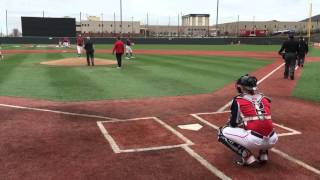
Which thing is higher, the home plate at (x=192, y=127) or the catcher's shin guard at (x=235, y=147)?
the catcher's shin guard at (x=235, y=147)

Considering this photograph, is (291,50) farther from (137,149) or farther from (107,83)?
(137,149)

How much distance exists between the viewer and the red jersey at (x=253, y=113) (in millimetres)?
6164

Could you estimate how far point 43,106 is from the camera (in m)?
11.2

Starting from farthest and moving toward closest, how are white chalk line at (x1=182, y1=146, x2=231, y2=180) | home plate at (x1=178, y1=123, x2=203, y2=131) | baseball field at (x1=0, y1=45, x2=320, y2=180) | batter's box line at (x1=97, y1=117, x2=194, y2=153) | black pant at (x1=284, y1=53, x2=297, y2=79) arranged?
black pant at (x1=284, y1=53, x2=297, y2=79) < home plate at (x1=178, y1=123, x2=203, y2=131) < batter's box line at (x1=97, y1=117, x2=194, y2=153) < baseball field at (x1=0, y1=45, x2=320, y2=180) < white chalk line at (x1=182, y1=146, x2=231, y2=180)

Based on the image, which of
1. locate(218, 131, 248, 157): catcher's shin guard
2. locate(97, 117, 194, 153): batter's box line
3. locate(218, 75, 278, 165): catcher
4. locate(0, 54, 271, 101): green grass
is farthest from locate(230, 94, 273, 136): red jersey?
locate(0, 54, 271, 101): green grass

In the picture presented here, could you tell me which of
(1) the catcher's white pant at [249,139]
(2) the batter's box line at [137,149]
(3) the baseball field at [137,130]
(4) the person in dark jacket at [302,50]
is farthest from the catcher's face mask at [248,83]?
(4) the person in dark jacket at [302,50]

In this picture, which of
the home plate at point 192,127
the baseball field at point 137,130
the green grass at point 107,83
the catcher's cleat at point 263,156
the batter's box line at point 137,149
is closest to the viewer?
the baseball field at point 137,130

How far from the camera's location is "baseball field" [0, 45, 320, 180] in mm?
6238

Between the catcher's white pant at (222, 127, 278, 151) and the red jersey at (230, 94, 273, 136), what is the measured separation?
0.10m

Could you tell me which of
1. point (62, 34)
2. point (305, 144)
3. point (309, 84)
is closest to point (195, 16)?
point (62, 34)

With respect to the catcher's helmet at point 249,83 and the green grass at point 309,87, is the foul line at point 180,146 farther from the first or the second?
the green grass at point 309,87

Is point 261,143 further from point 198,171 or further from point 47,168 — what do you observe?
point 47,168

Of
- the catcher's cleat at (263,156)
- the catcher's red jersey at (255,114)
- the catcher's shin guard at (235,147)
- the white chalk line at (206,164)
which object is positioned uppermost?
the catcher's red jersey at (255,114)

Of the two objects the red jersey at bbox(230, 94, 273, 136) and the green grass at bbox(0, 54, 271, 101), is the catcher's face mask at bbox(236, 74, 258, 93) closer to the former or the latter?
the red jersey at bbox(230, 94, 273, 136)
